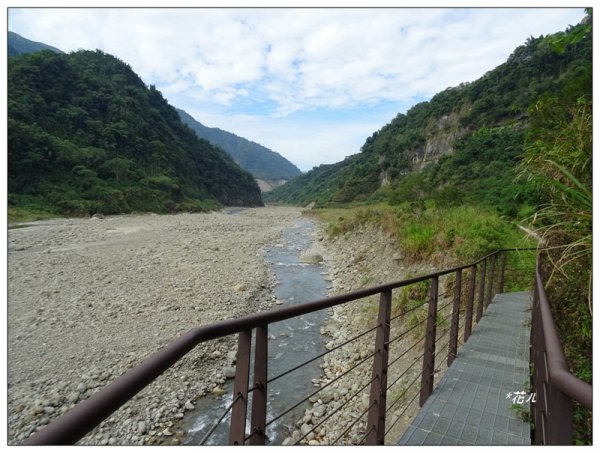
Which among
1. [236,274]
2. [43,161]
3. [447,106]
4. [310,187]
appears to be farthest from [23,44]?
[236,274]

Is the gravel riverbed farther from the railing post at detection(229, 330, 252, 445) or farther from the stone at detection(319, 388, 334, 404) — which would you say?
the railing post at detection(229, 330, 252, 445)

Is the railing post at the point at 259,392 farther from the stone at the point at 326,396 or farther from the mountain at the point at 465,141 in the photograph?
the mountain at the point at 465,141

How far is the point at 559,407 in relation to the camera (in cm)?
111

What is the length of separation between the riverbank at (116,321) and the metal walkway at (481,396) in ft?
10.2

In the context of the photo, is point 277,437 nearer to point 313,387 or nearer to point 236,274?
point 313,387

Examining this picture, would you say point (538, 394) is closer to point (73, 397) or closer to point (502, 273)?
point (73, 397)

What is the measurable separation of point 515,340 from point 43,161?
1822 inches

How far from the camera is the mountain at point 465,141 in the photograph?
27394mm

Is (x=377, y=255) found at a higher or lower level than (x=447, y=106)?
lower

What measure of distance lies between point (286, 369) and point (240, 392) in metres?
5.15

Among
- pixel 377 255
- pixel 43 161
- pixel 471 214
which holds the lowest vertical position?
pixel 377 255

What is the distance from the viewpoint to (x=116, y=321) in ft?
25.6

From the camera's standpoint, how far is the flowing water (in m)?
4.62

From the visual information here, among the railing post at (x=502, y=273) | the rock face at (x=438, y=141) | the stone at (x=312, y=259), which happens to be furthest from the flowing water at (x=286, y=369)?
the rock face at (x=438, y=141)
